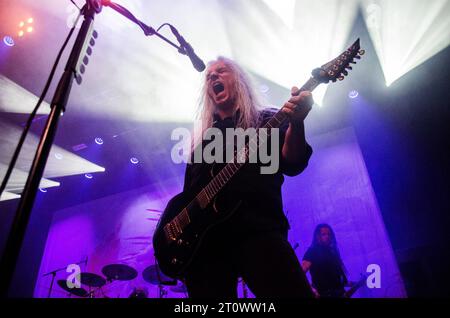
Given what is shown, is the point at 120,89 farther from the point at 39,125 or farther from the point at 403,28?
the point at 403,28

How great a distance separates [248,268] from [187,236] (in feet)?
1.58

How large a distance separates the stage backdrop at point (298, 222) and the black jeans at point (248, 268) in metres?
4.53

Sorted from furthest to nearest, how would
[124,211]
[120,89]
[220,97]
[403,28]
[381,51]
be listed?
1. [124,211]
2. [120,89]
3. [381,51]
4. [403,28]
5. [220,97]

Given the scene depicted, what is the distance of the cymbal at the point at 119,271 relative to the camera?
20.2ft

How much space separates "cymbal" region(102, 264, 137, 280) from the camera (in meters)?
6.15

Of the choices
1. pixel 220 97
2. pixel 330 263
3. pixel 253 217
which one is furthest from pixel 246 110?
pixel 330 263

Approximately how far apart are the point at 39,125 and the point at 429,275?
8475mm

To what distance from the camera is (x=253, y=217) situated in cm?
151

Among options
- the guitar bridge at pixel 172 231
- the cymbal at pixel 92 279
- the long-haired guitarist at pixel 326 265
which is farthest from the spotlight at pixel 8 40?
the long-haired guitarist at pixel 326 265

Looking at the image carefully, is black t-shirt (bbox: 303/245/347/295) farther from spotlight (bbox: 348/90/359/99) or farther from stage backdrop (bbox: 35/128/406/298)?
spotlight (bbox: 348/90/359/99)

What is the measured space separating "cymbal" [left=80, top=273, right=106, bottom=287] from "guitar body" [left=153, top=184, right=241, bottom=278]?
516 centimetres

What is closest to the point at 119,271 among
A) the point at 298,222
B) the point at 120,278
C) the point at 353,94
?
the point at 120,278

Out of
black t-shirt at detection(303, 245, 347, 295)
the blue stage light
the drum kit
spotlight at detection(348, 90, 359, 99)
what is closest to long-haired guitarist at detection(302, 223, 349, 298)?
black t-shirt at detection(303, 245, 347, 295)

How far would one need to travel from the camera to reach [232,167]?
1840 millimetres
